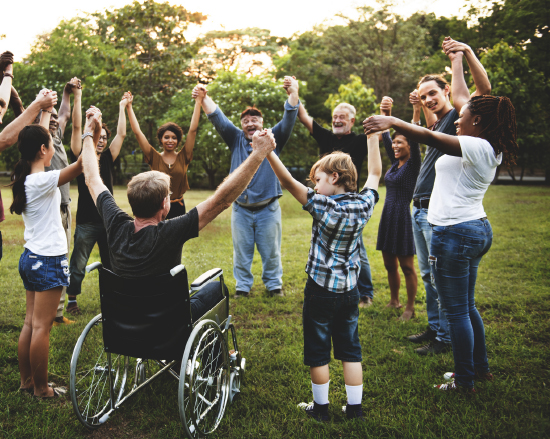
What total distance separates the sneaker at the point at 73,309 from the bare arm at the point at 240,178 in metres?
2.92

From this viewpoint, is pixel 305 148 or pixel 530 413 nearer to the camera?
pixel 530 413

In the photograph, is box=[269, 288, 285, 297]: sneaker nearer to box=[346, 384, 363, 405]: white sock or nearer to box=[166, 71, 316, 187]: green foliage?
box=[346, 384, 363, 405]: white sock

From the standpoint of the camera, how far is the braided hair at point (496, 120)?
97.4 inches

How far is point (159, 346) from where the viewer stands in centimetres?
226

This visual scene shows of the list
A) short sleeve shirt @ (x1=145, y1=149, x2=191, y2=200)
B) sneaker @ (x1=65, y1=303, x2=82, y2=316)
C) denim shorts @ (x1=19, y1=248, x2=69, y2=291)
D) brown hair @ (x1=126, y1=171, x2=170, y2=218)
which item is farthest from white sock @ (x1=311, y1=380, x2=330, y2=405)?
sneaker @ (x1=65, y1=303, x2=82, y2=316)

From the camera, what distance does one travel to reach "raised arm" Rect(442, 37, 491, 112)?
9.18 feet

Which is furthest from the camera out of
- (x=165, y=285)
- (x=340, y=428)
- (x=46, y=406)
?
(x=46, y=406)

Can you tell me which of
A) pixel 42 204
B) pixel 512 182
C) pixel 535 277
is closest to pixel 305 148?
pixel 512 182

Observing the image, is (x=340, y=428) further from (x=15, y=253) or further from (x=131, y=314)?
(x=15, y=253)

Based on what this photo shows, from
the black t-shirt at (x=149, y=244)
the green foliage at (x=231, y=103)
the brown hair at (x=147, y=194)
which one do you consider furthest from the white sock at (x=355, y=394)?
the green foliage at (x=231, y=103)

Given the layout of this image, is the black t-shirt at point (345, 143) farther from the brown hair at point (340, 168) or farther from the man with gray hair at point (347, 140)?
the brown hair at point (340, 168)

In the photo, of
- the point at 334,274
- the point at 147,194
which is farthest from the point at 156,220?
the point at 334,274

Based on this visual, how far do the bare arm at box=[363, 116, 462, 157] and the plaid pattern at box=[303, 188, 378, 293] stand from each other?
410mm

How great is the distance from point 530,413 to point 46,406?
3072 mm
